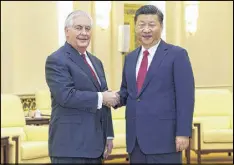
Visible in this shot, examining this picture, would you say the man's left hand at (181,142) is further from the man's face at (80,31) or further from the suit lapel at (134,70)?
the man's face at (80,31)

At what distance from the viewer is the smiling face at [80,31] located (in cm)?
282

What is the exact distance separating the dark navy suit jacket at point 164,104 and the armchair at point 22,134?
2316mm

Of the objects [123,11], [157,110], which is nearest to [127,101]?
[157,110]

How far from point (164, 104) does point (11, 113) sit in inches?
145

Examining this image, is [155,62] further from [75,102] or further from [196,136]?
[196,136]

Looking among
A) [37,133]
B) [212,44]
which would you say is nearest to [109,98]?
[37,133]

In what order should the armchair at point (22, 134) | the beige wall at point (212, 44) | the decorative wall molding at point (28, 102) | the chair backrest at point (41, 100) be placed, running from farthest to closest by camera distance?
the beige wall at point (212, 44), the decorative wall molding at point (28, 102), the chair backrest at point (41, 100), the armchair at point (22, 134)

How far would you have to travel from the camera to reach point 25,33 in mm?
7934

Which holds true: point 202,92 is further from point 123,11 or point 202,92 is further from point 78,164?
point 78,164

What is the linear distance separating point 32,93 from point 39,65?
48 cm

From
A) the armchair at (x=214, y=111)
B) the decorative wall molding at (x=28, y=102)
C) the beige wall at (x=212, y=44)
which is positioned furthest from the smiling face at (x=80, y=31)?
the beige wall at (x=212, y=44)

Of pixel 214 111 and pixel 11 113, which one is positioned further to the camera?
pixel 214 111

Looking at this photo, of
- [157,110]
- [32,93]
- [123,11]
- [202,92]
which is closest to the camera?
[157,110]

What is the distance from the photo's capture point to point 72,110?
2.79 meters
